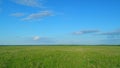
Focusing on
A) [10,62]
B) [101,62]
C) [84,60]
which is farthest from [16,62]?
[101,62]

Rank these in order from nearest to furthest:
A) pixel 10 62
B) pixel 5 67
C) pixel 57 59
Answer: pixel 5 67
pixel 10 62
pixel 57 59

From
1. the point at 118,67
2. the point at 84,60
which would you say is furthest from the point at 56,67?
the point at 118,67

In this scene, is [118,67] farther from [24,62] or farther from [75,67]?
[24,62]

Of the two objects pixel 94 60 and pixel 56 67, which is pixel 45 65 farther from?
pixel 94 60

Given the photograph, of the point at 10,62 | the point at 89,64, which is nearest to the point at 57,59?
the point at 89,64

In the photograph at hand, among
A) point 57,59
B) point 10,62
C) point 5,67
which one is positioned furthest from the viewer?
point 57,59

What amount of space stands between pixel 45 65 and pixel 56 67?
43.9 inches

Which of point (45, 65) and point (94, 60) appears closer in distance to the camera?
point (45, 65)

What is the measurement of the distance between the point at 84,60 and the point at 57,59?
2930mm

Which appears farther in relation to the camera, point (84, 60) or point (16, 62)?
point (84, 60)

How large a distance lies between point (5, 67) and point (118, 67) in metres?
10.8

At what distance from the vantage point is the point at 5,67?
1762 cm

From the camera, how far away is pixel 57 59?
20578mm

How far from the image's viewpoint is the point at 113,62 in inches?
795
